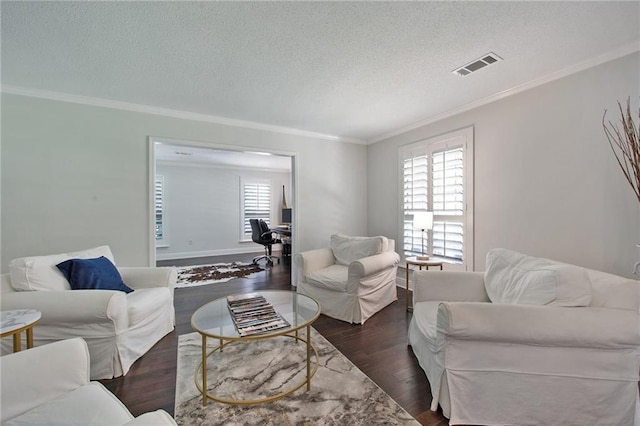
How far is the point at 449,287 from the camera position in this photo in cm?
218

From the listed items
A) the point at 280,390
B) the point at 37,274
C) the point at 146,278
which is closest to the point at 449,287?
the point at 280,390

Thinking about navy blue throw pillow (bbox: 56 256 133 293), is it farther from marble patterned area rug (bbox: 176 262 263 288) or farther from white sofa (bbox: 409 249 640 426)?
white sofa (bbox: 409 249 640 426)

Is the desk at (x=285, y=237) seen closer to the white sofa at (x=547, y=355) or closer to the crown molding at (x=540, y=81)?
the crown molding at (x=540, y=81)

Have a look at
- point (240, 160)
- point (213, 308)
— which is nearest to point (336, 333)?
point (213, 308)

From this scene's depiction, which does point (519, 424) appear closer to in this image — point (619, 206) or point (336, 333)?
point (336, 333)

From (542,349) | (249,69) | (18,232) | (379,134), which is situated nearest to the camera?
(542,349)

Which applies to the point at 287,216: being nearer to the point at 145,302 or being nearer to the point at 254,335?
the point at 145,302

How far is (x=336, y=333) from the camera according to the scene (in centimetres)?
259

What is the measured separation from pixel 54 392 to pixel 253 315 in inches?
41.5

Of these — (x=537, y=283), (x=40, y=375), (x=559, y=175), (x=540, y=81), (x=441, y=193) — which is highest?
(x=540, y=81)

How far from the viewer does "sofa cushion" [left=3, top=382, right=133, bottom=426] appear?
0.98 metres

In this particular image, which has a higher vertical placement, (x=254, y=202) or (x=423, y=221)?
(x=254, y=202)

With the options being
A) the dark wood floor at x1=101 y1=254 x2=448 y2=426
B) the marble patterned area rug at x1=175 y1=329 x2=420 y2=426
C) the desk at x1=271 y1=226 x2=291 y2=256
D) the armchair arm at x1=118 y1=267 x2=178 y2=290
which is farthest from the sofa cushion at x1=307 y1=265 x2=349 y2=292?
the desk at x1=271 y1=226 x2=291 y2=256

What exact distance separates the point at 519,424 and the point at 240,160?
6421mm
